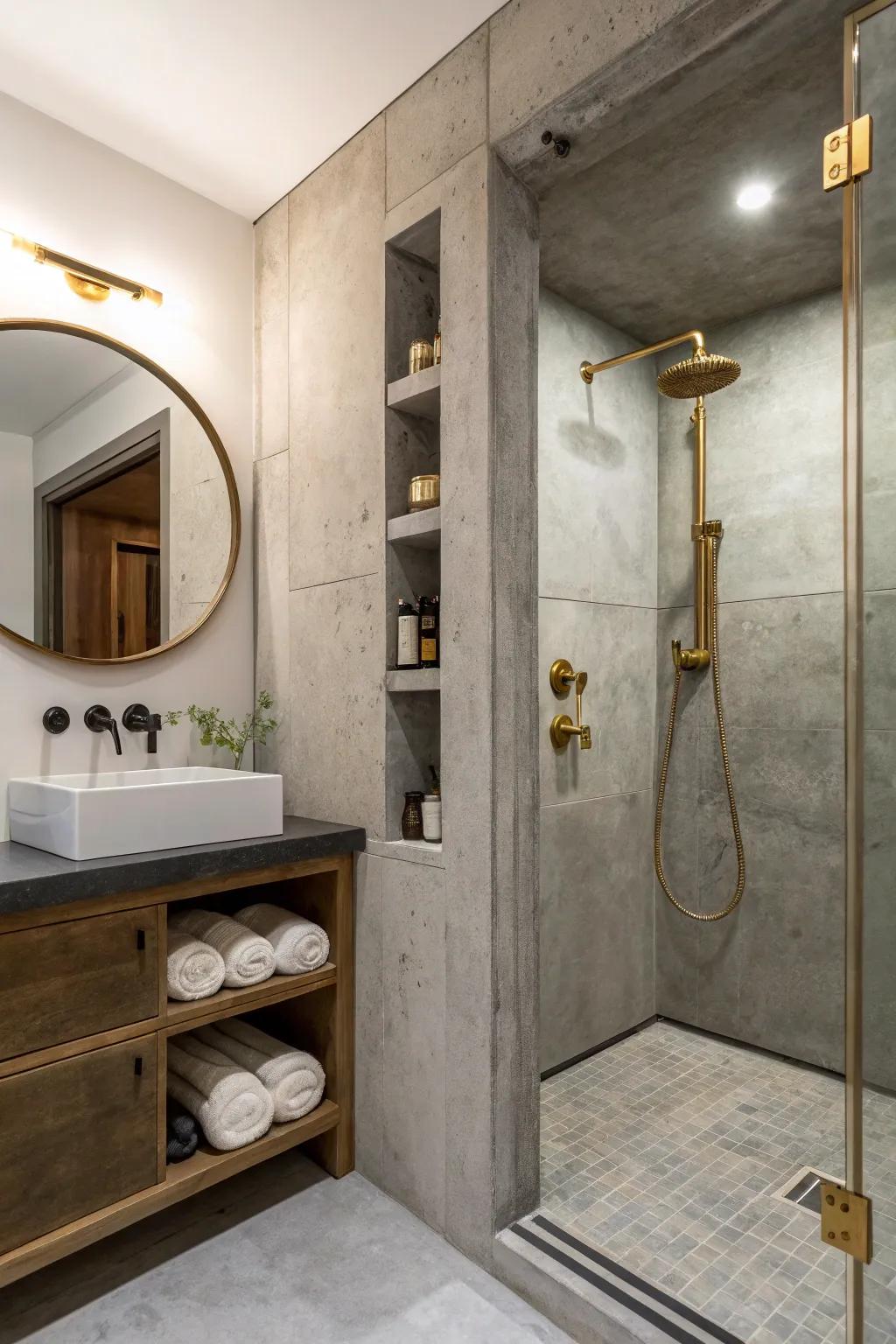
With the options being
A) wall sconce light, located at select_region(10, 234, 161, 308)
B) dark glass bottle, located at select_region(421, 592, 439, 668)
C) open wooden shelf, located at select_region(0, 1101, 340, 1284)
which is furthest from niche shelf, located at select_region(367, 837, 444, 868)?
wall sconce light, located at select_region(10, 234, 161, 308)

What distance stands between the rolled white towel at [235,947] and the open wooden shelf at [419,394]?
1.30 metres

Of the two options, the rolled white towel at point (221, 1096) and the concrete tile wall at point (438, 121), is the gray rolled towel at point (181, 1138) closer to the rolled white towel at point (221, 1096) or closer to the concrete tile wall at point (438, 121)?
the rolled white towel at point (221, 1096)

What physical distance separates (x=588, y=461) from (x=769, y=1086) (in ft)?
6.51

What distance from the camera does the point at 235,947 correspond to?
1.84 m

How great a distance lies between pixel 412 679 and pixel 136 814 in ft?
2.16

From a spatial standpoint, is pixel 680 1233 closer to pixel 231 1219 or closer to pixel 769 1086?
pixel 769 1086

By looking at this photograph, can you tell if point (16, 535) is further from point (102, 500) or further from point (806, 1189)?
point (806, 1189)

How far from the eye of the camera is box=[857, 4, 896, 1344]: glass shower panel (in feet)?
4.10

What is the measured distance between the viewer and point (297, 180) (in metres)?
2.27

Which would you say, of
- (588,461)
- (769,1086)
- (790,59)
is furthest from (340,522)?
(769,1086)

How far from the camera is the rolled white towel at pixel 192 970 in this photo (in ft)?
5.69

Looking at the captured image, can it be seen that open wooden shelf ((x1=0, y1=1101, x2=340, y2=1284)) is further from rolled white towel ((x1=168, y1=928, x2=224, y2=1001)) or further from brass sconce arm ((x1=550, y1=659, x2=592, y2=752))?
brass sconce arm ((x1=550, y1=659, x2=592, y2=752))

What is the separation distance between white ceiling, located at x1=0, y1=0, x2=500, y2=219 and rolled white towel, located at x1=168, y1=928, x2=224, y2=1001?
6.51 ft

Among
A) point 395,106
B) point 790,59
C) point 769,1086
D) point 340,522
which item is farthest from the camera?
point 769,1086
